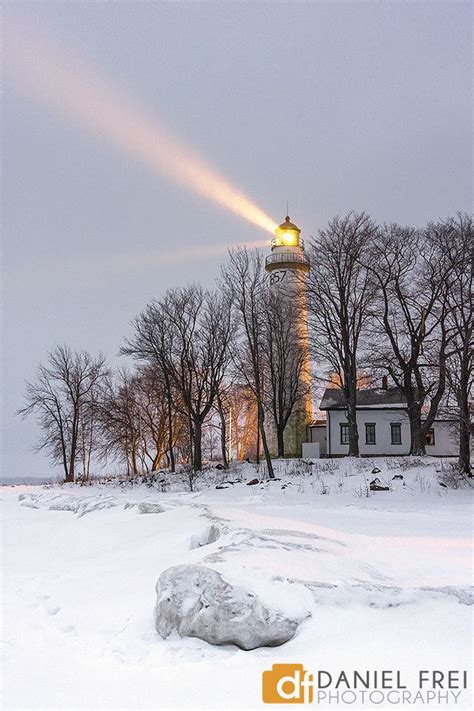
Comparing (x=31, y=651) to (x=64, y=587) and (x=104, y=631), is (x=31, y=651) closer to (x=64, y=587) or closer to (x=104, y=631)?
(x=104, y=631)

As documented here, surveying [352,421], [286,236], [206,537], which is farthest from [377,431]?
[206,537]

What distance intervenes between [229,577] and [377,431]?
40842 mm

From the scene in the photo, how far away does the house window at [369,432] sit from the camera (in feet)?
150

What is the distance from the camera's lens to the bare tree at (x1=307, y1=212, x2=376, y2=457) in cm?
3497

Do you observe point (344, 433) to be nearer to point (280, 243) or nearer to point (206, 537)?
point (280, 243)

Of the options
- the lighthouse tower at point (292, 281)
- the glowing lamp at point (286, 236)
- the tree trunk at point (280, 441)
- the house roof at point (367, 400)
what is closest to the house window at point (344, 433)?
the house roof at point (367, 400)

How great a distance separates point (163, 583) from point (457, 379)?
2053cm

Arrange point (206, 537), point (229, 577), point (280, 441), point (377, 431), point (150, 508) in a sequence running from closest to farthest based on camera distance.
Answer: point (229, 577)
point (206, 537)
point (150, 508)
point (280, 441)
point (377, 431)

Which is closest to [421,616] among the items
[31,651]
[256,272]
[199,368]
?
[31,651]

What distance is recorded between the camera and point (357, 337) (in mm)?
35406

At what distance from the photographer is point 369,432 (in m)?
46.0

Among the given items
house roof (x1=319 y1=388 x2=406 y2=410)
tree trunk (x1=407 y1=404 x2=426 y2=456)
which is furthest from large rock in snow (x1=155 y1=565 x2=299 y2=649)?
house roof (x1=319 y1=388 x2=406 y2=410)

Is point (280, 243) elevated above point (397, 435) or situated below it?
above

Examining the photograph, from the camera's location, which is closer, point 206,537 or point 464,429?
point 206,537
